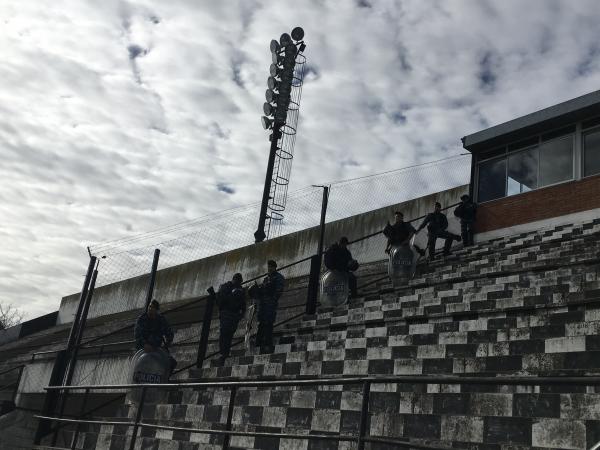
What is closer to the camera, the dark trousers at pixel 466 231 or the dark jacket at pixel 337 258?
the dark jacket at pixel 337 258

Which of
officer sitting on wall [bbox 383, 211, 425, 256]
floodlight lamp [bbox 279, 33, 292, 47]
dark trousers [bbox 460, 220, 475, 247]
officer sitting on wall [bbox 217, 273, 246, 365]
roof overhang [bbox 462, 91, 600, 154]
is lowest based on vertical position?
officer sitting on wall [bbox 217, 273, 246, 365]

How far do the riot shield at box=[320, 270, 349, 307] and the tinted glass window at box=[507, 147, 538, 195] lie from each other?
21.6 feet

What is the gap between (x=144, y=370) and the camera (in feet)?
29.4

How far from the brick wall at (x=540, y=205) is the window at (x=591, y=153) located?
0.83 ft

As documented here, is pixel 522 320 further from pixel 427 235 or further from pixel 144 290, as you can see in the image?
pixel 144 290

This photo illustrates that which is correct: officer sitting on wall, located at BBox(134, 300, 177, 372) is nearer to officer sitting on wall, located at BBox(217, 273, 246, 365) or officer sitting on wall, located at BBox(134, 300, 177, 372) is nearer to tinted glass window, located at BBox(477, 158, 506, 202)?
officer sitting on wall, located at BBox(217, 273, 246, 365)

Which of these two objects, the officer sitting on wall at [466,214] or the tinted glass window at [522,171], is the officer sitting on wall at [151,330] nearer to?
the officer sitting on wall at [466,214]

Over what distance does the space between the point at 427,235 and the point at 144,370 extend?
25.4 ft

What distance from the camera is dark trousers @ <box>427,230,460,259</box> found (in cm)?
1313

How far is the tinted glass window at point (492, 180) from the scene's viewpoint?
51.8ft

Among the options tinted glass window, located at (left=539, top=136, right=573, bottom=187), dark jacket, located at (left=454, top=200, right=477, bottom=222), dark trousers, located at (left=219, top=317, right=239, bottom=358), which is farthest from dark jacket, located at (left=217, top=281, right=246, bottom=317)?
tinted glass window, located at (left=539, top=136, right=573, bottom=187)

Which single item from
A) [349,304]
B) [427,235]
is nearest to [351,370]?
[349,304]

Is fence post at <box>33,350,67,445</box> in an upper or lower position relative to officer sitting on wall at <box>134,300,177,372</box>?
lower

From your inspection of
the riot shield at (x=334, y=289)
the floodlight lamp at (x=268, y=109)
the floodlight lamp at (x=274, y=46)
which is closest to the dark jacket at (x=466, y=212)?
the riot shield at (x=334, y=289)
